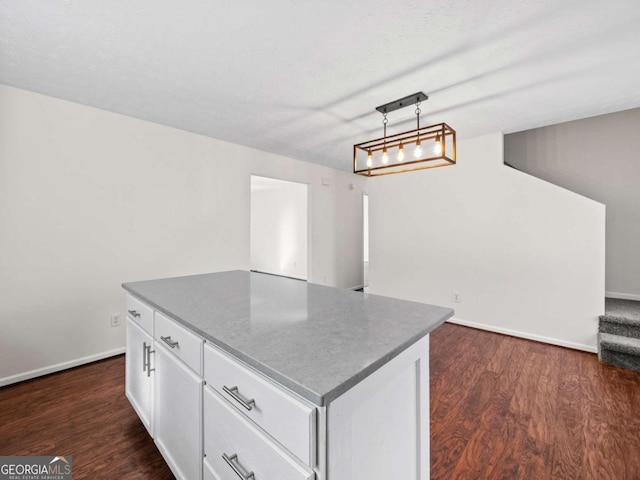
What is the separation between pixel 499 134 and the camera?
11.0 feet

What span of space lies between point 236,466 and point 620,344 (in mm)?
3337

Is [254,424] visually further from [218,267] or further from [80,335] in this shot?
[218,267]

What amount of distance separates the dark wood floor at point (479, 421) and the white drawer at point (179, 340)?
0.73 metres

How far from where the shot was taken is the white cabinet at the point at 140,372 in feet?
5.10

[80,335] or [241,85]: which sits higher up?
[241,85]

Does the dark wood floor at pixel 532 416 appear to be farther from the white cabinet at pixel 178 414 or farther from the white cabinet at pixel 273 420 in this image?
the white cabinet at pixel 178 414

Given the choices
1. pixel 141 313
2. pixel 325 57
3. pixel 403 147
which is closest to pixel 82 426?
pixel 141 313

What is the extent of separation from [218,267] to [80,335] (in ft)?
4.83

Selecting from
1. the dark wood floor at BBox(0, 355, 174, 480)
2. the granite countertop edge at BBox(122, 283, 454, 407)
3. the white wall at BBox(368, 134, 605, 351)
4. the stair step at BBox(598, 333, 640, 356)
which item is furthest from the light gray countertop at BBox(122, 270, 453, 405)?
the white wall at BBox(368, 134, 605, 351)

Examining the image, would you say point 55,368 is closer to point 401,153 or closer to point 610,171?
point 401,153

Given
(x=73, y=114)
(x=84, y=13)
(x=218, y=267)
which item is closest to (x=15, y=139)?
(x=73, y=114)

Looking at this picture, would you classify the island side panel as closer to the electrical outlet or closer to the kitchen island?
the kitchen island

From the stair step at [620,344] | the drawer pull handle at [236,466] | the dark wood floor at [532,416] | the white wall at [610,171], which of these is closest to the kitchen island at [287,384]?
the drawer pull handle at [236,466]

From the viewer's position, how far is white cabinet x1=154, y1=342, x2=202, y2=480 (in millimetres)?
1148
